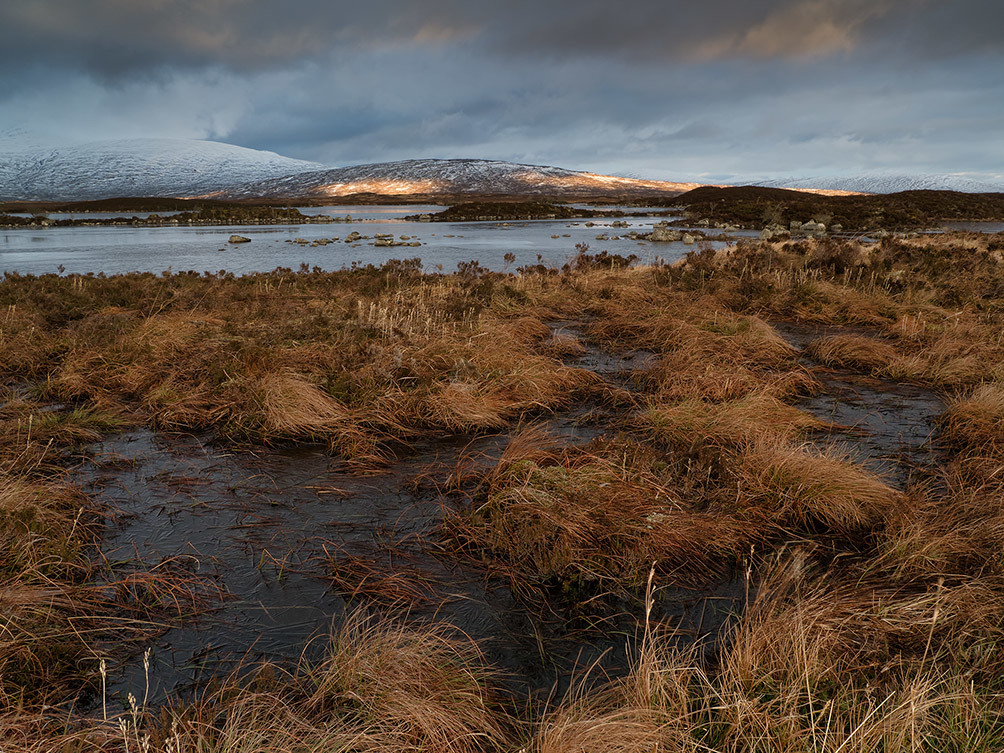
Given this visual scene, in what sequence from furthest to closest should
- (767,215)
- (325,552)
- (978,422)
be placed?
(767,215)
(978,422)
(325,552)

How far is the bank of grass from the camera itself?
225 centimetres

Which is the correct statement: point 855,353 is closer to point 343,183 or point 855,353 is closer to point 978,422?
point 978,422

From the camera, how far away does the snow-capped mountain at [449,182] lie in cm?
15338

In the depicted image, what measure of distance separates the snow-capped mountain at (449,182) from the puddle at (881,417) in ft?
470

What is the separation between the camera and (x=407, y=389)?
639cm

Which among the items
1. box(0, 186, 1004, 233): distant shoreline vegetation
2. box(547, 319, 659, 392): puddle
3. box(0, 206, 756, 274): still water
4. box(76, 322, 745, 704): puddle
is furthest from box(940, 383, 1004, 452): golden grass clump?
box(0, 186, 1004, 233): distant shoreline vegetation

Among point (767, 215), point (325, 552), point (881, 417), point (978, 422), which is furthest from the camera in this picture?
point (767, 215)

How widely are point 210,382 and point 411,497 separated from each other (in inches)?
137

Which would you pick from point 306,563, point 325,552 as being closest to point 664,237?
point 325,552

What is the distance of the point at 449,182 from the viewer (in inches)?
6467

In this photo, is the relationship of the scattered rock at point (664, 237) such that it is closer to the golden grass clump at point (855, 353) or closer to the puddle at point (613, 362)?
the puddle at point (613, 362)

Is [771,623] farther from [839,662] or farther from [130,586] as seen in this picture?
[130,586]

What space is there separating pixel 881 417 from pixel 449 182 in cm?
17003

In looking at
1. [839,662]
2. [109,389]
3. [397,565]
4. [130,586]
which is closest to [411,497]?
[397,565]
